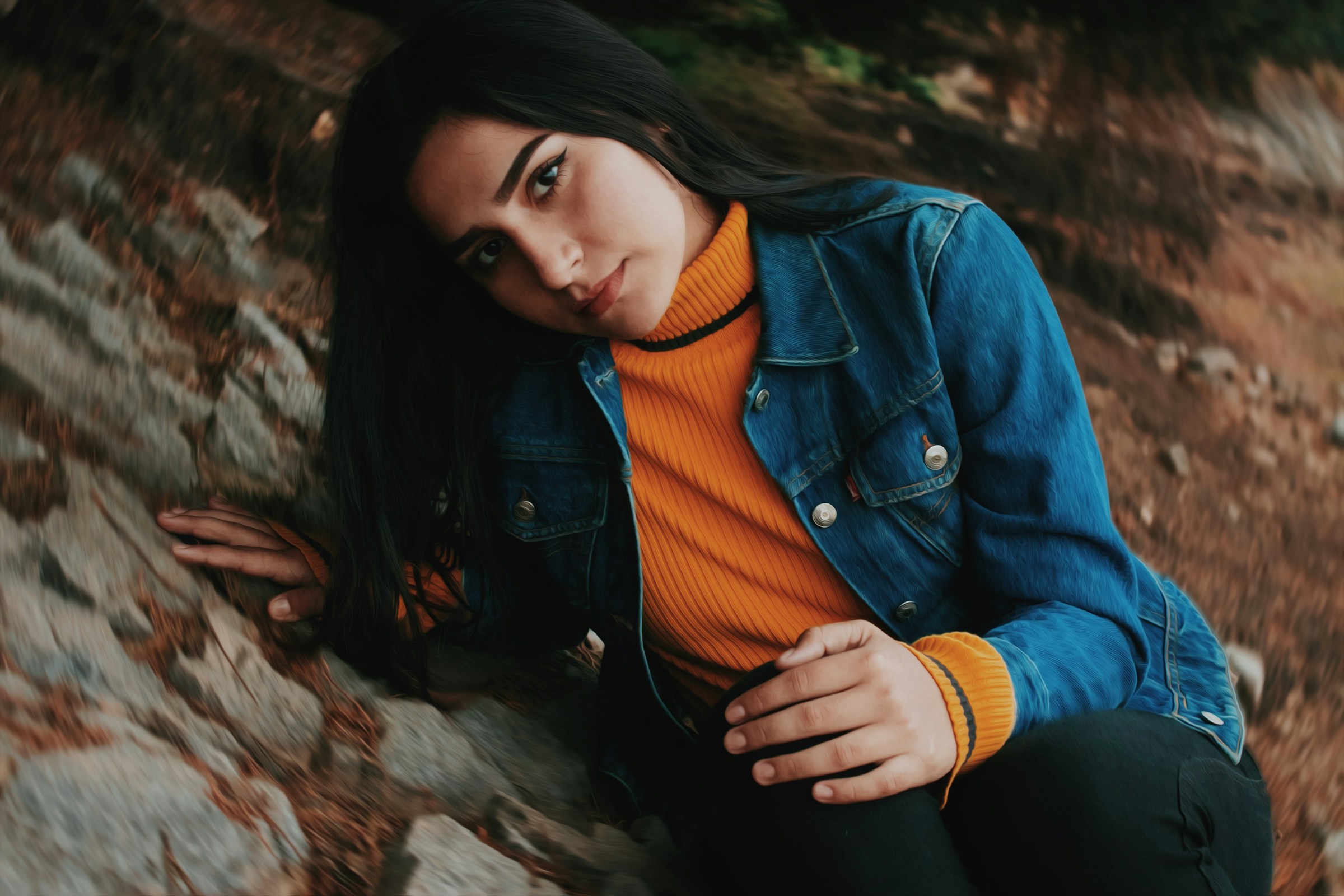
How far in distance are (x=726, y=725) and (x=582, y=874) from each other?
0.37 m

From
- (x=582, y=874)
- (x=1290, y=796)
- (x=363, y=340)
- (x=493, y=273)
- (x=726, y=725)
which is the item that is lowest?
(x=1290, y=796)

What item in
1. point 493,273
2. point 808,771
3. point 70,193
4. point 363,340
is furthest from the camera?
point 70,193

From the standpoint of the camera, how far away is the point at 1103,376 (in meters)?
2.97

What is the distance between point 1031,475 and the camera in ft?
4.34

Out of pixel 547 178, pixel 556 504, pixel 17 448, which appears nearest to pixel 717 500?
pixel 556 504

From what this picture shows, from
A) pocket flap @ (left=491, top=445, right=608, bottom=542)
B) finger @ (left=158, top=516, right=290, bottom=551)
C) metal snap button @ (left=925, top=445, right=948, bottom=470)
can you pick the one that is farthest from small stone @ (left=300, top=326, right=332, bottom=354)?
metal snap button @ (left=925, top=445, right=948, bottom=470)

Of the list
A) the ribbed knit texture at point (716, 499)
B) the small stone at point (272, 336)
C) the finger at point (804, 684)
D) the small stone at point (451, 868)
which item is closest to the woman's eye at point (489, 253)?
the ribbed knit texture at point (716, 499)

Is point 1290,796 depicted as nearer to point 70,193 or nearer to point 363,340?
point 363,340

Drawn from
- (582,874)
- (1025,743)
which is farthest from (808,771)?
(582,874)

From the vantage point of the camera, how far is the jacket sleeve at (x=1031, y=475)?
129 cm

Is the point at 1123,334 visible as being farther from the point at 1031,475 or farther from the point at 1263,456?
the point at 1031,475

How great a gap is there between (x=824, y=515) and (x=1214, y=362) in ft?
7.16

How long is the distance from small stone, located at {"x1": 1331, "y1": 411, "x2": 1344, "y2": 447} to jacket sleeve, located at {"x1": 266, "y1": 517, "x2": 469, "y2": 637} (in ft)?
8.32

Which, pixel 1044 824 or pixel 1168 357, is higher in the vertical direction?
pixel 1044 824
